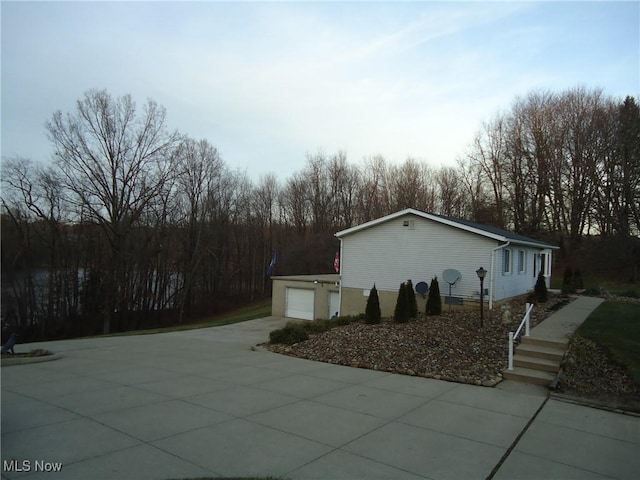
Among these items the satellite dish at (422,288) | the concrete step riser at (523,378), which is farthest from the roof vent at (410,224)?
the concrete step riser at (523,378)

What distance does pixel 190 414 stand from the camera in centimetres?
579

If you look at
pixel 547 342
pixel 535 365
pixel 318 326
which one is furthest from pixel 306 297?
pixel 535 365

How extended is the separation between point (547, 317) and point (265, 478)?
11577 millimetres

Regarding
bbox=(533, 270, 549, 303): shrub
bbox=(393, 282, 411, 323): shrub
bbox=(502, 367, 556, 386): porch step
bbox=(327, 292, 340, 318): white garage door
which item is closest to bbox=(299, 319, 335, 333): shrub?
bbox=(393, 282, 411, 323): shrub

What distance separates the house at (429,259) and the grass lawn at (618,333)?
3.60 m

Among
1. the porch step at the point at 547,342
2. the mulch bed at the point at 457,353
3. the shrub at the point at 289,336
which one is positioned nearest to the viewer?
the mulch bed at the point at 457,353

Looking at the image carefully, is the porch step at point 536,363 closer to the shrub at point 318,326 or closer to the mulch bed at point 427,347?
the mulch bed at point 427,347

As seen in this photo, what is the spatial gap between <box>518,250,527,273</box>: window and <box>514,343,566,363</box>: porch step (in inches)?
397

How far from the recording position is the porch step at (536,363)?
8.40 m

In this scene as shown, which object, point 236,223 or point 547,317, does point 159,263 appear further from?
point 547,317

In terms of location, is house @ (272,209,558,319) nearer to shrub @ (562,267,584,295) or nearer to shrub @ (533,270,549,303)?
shrub @ (533,270,549,303)

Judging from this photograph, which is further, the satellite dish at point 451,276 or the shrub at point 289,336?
the satellite dish at point 451,276

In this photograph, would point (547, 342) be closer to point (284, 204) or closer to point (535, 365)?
point (535, 365)

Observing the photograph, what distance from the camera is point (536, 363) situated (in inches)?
338
